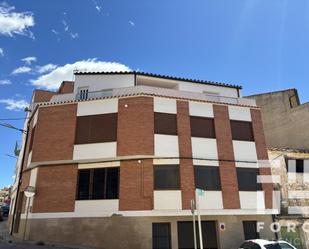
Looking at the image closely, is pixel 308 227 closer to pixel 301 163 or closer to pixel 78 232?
pixel 301 163

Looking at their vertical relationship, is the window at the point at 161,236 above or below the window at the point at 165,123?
below

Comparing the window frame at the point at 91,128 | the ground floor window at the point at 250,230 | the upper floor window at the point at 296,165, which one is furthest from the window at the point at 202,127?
the upper floor window at the point at 296,165

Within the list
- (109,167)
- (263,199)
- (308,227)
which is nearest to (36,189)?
(109,167)

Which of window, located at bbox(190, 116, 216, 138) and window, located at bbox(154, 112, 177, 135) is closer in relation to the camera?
window, located at bbox(154, 112, 177, 135)

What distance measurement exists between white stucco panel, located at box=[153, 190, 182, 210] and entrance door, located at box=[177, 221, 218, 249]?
1.20m

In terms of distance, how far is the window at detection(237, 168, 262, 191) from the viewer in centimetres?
1759

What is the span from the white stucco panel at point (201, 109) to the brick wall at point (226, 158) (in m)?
0.35

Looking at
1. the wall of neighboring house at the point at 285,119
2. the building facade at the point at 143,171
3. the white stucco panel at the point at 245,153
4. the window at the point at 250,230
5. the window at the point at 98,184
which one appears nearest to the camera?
the building facade at the point at 143,171

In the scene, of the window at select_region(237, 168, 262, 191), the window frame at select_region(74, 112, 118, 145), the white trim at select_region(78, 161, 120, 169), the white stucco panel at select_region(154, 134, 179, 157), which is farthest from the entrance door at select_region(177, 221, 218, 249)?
the window frame at select_region(74, 112, 118, 145)

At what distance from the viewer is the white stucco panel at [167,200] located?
15.9 meters

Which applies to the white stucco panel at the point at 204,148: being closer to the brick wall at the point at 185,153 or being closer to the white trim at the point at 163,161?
the brick wall at the point at 185,153

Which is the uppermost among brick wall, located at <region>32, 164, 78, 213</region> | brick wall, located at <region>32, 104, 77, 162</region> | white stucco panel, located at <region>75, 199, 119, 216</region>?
brick wall, located at <region>32, 104, 77, 162</region>

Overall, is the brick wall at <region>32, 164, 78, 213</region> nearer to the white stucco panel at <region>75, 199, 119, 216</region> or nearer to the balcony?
the white stucco panel at <region>75, 199, 119, 216</region>

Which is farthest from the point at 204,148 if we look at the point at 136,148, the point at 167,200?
the point at 136,148
